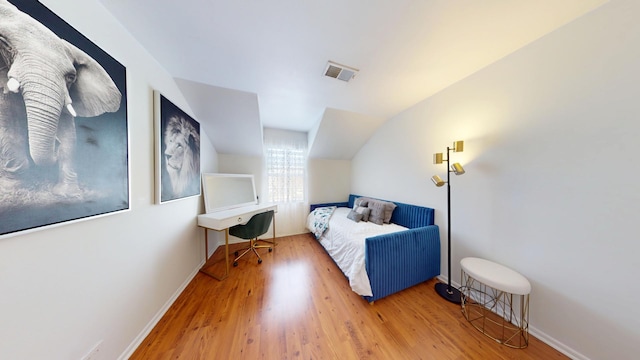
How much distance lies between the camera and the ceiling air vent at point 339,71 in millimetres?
1678

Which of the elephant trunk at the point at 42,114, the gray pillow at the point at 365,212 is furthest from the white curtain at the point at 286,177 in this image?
the elephant trunk at the point at 42,114

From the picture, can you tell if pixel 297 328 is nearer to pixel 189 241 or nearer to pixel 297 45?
pixel 189 241

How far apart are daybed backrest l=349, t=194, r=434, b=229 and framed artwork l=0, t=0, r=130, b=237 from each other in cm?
313

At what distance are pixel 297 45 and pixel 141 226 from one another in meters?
2.03

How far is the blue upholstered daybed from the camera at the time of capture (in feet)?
5.65

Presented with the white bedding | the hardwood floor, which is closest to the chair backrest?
the hardwood floor

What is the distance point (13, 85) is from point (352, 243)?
2512 mm

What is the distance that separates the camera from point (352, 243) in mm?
2084

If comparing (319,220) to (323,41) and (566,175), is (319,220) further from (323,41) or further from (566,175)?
(566,175)

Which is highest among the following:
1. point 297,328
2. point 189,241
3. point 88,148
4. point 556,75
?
point 556,75

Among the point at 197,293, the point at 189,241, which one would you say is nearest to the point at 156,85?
the point at 189,241

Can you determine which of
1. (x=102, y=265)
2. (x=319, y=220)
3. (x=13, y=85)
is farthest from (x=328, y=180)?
(x=13, y=85)

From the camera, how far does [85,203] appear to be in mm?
933

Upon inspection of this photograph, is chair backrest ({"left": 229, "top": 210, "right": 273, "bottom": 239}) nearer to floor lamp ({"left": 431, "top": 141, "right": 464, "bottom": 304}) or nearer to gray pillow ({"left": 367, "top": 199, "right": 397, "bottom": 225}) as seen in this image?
gray pillow ({"left": 367, "top": 199, "right": 397, "bottom": 225})
